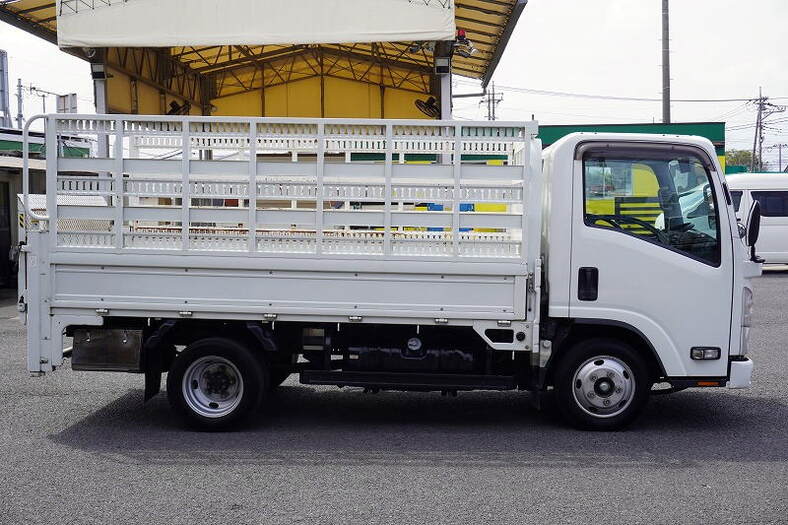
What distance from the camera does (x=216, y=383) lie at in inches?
263

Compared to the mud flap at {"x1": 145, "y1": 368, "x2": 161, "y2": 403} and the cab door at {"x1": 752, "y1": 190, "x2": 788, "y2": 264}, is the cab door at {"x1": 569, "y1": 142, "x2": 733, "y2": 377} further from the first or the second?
the cab door at {"x1": 752, "y1": 190, "x2": 788, "y2": 264}

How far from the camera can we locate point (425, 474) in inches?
221

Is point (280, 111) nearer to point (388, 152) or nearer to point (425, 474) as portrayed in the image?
point (388, 152)

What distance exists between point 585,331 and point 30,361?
435 cm

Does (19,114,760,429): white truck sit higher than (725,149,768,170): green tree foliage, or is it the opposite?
(725,149,768,170): green tree foliage

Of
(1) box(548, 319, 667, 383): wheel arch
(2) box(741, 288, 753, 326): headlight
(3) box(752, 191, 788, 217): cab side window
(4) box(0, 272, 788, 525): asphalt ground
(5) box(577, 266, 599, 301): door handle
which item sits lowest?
(4) box(0, 272, 788, 525): asphalt ground

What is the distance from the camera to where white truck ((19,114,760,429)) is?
632 cm

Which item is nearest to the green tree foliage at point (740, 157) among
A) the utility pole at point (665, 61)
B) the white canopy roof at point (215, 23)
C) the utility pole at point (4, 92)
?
the utility pole at point (665, 61)

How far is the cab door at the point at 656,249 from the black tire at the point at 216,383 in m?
Answer: 2.54

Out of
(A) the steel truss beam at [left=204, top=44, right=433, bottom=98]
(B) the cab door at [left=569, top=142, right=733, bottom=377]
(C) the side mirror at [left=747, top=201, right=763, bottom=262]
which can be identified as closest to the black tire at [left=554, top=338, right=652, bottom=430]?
(B) the cab door at [left=569, top=142, right=733, bottom=377]

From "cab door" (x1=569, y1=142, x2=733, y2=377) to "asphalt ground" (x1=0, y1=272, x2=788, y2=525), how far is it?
864 mm

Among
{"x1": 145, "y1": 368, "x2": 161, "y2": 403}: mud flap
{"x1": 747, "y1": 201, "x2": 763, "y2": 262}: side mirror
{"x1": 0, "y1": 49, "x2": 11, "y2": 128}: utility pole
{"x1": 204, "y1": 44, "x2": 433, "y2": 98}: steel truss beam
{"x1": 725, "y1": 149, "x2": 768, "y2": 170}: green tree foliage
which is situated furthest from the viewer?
{"x1": 725, "y1": 149, "x2": 768, "y2": 170}: green tree foliage

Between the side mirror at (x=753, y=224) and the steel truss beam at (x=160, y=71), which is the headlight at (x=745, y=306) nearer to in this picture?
the side mirror at (x=753, y=224)

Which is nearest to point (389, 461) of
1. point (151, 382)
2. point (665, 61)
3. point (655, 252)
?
point (151, 382)
